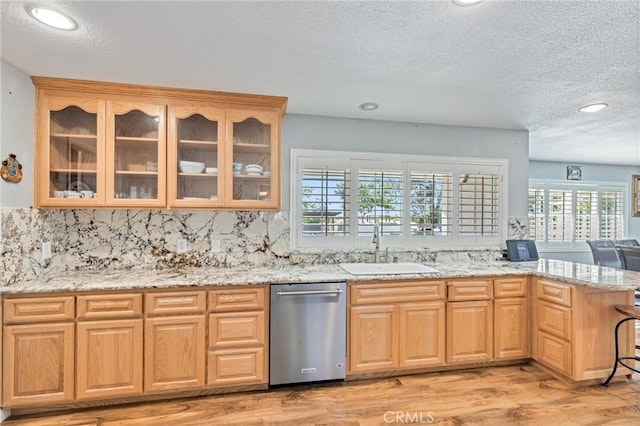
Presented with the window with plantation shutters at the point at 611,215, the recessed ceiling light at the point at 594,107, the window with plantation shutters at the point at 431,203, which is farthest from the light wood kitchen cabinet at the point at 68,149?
the window with plantation shutters at the point at 611,215

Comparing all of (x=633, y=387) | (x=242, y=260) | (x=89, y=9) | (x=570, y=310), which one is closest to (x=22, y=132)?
(x=89, y=9)

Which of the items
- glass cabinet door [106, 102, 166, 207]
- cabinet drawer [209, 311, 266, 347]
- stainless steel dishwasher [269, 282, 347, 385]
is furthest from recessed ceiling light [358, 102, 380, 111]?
cabinet drawer [209, 311, 266, 347]

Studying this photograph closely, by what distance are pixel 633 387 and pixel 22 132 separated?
476 cm

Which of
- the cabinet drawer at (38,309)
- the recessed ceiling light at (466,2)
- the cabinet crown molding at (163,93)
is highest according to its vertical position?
the recessed ceiling light at (466,2)

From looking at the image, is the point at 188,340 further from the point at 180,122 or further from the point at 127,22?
the point at 127,22

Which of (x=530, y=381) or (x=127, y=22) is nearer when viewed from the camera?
(x=127, y=22)

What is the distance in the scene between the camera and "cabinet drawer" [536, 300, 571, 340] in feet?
8.45

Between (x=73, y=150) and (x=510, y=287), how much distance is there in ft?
11.9

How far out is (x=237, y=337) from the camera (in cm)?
241

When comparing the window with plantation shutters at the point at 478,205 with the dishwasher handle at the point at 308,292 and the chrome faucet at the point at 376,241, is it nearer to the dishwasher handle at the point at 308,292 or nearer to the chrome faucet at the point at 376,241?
the chrome faucet at the point at 376,241

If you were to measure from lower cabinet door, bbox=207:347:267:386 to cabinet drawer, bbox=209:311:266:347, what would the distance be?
0.19 feet

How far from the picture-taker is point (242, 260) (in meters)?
3.02

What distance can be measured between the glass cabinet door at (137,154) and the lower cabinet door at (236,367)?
1.22 metres

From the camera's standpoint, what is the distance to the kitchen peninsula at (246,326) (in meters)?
2.16
